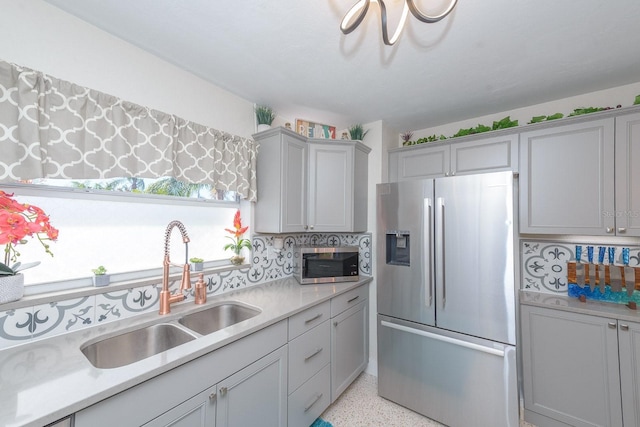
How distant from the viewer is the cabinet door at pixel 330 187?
226cm

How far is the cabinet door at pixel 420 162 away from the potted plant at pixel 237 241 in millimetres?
1545

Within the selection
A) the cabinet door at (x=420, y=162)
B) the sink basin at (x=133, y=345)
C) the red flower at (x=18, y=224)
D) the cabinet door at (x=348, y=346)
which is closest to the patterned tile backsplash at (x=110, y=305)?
the sink basin at (x=133, y=345)

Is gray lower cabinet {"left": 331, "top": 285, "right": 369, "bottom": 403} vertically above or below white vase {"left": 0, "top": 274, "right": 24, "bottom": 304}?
below

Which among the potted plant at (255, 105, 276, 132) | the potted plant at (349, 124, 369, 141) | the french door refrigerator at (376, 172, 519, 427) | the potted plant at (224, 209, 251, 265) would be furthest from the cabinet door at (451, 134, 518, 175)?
the potted plant at (224, 209, 251, 265)

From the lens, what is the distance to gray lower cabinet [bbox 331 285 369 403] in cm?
196

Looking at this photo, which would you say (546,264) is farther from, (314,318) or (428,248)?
(314,318)

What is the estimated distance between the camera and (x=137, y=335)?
131 centimetres

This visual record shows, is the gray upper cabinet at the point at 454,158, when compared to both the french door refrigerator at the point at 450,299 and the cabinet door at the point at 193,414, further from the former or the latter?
the cabinet door at the point at 193,414

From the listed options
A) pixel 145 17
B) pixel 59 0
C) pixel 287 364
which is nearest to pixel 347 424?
pixel 287 364

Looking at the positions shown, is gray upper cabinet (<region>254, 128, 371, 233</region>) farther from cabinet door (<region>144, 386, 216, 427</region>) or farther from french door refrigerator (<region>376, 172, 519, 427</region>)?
cabinet door (<region>144, 386, 216, 427</region>)

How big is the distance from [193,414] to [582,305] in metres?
2.48

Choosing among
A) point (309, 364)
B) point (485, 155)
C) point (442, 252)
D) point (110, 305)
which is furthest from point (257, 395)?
point (485, 155)

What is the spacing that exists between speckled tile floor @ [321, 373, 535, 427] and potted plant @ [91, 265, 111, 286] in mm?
1749

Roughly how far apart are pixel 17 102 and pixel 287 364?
1795 mm
